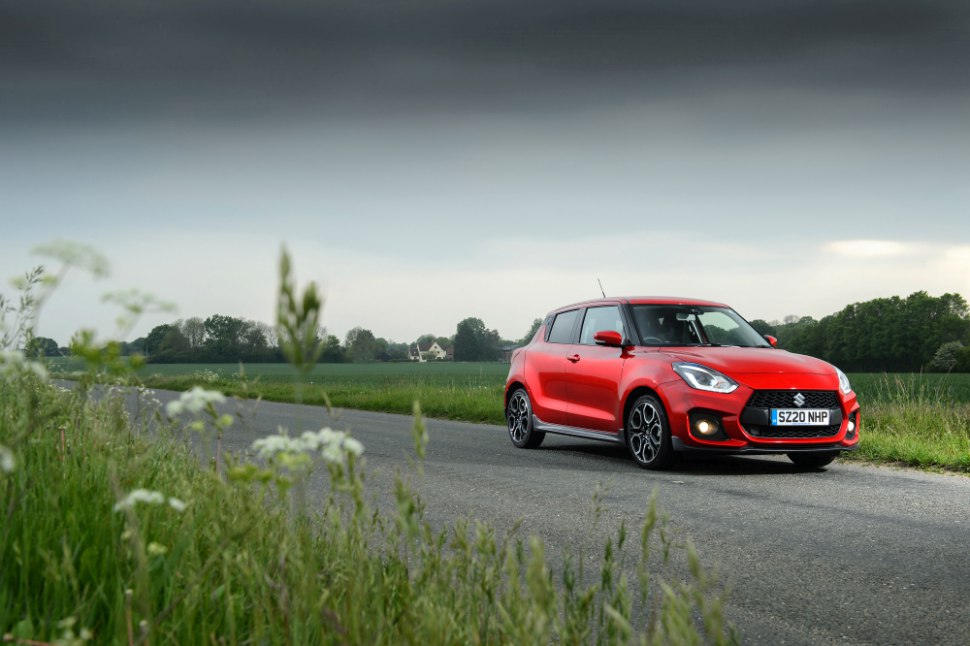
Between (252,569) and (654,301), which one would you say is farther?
(654,301)

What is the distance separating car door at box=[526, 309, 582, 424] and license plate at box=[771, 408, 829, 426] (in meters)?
2.81

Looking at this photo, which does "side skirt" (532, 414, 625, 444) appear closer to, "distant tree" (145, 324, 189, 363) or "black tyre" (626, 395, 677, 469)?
"black tyre" (626, 395, 677, 469)

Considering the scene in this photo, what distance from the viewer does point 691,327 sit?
11445mm

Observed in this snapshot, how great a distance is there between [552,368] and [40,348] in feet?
Answer: 26.0

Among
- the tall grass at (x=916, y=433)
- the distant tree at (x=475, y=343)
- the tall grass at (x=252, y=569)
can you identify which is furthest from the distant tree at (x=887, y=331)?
the tall grass at (x=252, y=569)

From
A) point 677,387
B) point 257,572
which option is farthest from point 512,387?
point 257,572

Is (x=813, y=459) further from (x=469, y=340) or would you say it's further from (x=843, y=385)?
(x=469, y=340)

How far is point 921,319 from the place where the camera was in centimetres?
9131

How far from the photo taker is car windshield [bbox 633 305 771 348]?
11.2m

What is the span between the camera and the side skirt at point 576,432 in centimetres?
1092

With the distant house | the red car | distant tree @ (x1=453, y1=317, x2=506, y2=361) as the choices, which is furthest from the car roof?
the distant house

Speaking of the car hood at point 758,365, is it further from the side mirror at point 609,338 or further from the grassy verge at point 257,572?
the grassy verge at point 257,572

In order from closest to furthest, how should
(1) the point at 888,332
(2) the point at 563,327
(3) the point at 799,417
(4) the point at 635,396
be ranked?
(3) the point at 799,417 → (4) the point at 635,396 → (2) the point at 563,327 → (1) the point at 888,332

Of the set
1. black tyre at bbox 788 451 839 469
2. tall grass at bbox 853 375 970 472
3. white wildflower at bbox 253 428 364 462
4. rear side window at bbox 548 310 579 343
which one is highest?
rear side window at bbox 548 310 579 343
